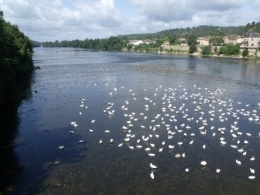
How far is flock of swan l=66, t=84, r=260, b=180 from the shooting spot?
59.6ft

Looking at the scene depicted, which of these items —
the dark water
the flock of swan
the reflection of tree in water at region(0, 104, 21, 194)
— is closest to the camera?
the dark water

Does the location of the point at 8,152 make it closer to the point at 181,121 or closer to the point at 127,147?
the point at 127,147

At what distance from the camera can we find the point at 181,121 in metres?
23.1

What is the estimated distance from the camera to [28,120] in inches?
943

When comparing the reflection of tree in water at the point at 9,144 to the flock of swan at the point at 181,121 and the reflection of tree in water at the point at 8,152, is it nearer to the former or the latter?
the reflection of tree in water at the point at 8,152

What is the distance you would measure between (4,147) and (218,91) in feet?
88.2

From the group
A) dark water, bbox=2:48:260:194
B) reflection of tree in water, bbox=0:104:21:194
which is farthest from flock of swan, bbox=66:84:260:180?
reflection of tree in water, bbox=0:104:21:194

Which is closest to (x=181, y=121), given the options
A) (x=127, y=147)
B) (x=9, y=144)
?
(x=127, y=147)

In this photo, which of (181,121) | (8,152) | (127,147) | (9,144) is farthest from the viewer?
(181,121)

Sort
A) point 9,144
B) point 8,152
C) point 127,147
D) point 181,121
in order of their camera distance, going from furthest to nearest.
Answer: point 181,121, point 9,144, point 127,147, point 8,152

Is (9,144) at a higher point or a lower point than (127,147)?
higher

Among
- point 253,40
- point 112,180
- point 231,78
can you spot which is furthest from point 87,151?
point 253,40

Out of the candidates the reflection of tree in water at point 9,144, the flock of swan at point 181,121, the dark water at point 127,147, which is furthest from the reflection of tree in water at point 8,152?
the flock of swan at point 181,121

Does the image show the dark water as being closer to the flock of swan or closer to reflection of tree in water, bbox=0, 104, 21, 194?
the flock of swan
